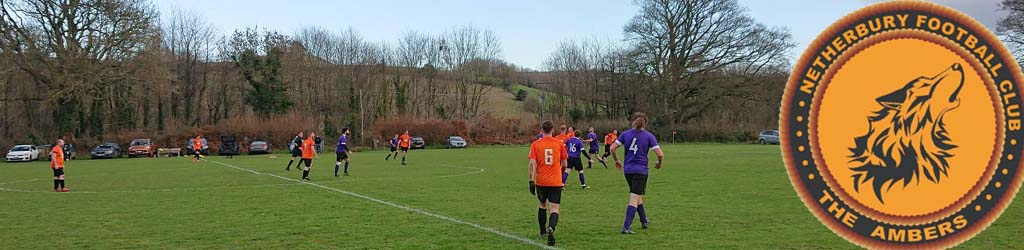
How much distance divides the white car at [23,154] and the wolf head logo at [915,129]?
5471 centimetres

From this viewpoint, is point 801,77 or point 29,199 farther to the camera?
point 29,199

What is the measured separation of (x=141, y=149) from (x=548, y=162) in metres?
50.4

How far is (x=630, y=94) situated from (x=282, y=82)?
35.9 meters

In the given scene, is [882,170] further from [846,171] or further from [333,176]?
[333,176]

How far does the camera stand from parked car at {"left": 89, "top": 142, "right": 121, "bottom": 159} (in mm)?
49781

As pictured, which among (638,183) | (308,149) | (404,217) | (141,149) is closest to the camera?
(638,183)

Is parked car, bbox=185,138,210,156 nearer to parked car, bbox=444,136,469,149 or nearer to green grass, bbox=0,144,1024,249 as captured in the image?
parked car, bbox=444,136,469,149

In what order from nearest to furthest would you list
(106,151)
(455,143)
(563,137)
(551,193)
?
(551,193) → (563,137) → (106,151) → (455,143)

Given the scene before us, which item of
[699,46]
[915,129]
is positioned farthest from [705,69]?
[915,129]

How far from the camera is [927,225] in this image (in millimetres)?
3078

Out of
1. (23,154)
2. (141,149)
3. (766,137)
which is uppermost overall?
(766,137)

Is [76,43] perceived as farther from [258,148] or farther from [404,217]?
[404,217]

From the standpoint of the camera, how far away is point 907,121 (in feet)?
9.46

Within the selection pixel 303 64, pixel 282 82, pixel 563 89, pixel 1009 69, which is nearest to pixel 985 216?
pixel 1009 69
